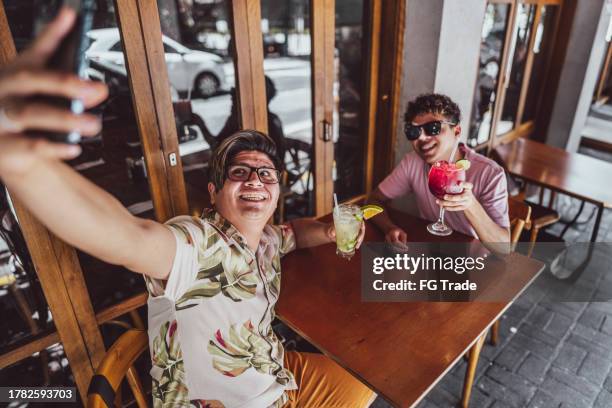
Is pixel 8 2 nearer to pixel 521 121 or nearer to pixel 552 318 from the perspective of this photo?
pixel 552 318

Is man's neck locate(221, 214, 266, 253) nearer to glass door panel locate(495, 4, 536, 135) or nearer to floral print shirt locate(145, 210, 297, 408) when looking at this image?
floral print shirt locate(145, 210, 297, 408)

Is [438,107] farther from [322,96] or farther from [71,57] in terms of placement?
[71,57]

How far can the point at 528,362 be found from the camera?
2895mm

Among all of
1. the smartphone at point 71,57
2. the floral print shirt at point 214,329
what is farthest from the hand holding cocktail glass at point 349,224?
the smartphone at point 71,57

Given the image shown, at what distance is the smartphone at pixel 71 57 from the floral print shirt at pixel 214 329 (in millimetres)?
758

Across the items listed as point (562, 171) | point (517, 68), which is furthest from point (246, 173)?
point (517, 68)

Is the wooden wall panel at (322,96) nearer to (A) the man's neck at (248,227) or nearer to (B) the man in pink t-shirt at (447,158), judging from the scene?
(B) the man in pink t-shirt at (447,158)

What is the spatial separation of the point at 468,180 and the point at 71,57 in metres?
2.27

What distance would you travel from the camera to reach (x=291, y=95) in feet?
30.3

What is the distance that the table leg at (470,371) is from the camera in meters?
2.32

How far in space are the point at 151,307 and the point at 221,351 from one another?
0.35 m

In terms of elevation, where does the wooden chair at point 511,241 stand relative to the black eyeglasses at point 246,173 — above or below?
below

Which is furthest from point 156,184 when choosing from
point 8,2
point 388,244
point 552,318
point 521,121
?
point 521,121

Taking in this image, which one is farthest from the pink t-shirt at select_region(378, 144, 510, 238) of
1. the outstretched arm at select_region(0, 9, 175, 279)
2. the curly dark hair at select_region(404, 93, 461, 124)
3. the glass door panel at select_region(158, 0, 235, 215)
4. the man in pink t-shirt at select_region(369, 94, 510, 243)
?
the glass door panel at select_region(158, 0, 235, 215)
